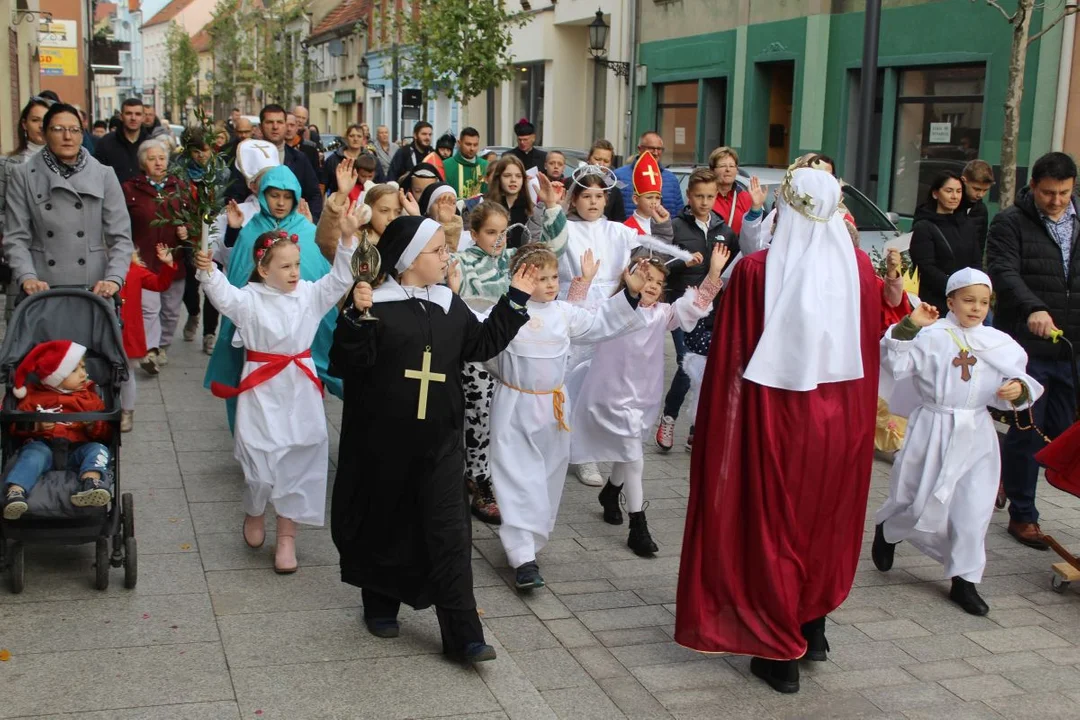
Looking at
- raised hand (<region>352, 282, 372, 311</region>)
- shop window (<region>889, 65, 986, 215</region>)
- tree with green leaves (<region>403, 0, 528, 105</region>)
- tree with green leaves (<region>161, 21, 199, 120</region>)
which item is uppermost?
tree with green leaves (<region>161, 21, 199, 120</region>)

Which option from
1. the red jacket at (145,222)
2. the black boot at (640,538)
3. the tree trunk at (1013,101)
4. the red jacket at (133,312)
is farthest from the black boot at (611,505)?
the tree trunk at (1013,101)

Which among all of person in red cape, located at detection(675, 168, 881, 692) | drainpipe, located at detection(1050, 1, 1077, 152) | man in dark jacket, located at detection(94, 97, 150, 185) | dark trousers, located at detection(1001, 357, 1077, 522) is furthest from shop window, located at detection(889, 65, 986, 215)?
person in red cape, located at detection(675, 168, 881, 692)

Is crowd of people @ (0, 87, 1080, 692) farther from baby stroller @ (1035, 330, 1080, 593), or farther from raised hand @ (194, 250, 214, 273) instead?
baby stroller @ (1035, 330, 1080, 593)

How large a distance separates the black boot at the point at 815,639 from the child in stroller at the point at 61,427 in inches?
114

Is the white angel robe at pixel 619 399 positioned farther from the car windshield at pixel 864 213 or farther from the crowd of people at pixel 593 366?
the car windshield at pixel 864 213

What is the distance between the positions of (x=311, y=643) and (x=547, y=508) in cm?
138

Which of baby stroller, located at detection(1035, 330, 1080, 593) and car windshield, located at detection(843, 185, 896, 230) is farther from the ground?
car windshield, located at detection(843, 185, 896, 230)

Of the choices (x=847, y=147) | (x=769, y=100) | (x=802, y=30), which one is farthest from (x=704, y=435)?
(x=769, y=100)

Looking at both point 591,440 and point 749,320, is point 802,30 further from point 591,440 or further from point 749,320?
point 749,320

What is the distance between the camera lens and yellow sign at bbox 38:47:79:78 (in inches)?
1054

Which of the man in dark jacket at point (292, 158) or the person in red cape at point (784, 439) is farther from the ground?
the man in dark jacket at point (292, 158)

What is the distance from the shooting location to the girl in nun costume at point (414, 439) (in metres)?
4.98

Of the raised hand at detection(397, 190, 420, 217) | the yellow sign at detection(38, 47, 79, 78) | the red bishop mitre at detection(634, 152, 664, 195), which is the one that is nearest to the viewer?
the raised hand at detection(397, 190, 420, 217)

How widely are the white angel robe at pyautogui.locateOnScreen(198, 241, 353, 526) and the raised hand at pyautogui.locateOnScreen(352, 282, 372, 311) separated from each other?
4.10 ft
